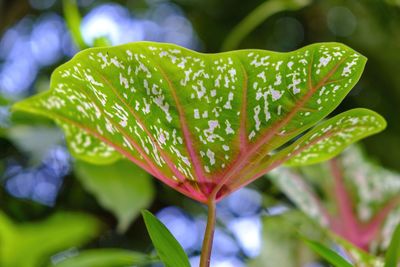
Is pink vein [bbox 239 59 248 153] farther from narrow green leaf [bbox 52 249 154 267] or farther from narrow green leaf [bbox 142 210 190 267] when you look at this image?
narrow green leaf [bbox 52 249 154 267]

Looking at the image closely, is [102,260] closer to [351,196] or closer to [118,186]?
[118,186]

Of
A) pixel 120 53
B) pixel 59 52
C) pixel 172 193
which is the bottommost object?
pixel 172 193

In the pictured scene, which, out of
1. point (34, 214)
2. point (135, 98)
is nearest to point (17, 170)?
point (34, 214)

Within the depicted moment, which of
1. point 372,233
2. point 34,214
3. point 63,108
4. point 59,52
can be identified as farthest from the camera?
point 59,52

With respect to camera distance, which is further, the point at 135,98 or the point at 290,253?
the point at 290,253

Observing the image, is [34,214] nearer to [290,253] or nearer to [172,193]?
[172,193]

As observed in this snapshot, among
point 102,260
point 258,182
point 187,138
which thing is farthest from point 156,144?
point 258,182

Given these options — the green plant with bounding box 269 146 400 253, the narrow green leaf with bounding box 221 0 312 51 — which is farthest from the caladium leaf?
the narrow green leaf with bounding box 221 0 312 51
